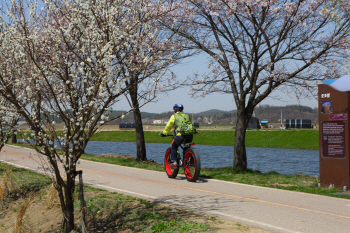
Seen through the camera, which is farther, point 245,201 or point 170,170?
point 170,170

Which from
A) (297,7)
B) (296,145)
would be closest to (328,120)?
(297,7)

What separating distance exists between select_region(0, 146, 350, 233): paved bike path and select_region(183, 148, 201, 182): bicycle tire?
241 millimetres

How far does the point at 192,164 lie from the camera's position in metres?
10.9

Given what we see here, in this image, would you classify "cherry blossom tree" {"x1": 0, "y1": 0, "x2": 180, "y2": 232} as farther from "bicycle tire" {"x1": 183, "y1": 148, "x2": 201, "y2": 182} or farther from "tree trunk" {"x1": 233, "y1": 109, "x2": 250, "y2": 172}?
"tree trunk" {"x1": 233, "y1": 109, "x2": 250, "y2": 172}

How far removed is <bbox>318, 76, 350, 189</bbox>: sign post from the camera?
32.4 ft

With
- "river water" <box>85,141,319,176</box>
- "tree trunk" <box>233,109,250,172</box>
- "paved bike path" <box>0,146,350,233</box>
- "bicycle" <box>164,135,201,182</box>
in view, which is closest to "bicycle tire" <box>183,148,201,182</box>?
"bicycle" <box>164,135,201,182</box>

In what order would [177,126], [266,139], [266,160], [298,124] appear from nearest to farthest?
[177,126] → [266,160] → [266,139] → [298,124]

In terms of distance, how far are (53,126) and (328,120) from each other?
24.5 feet

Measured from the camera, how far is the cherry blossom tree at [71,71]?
614 centimetres

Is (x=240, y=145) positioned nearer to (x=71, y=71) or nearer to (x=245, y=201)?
(x=245, y=201)

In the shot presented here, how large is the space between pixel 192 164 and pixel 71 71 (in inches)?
215

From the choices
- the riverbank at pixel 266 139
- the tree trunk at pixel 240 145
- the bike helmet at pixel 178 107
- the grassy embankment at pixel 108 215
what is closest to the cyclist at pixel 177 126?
the bike helmet at pixel 178 107

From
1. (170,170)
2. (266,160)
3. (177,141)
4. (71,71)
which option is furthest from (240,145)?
(266,160)

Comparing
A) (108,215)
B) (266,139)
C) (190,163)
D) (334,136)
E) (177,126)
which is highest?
(177,126)
